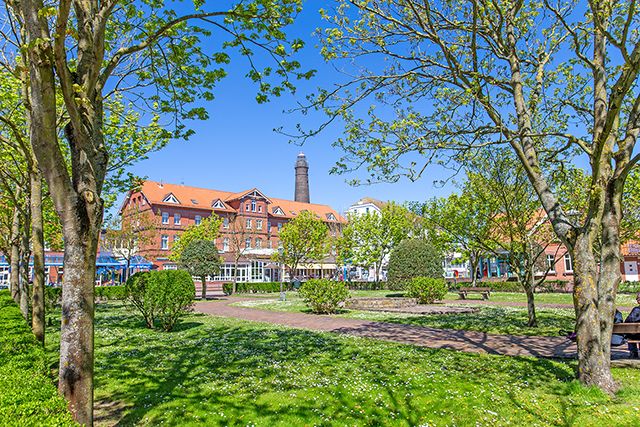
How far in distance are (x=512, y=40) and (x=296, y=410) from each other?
7938 millimetres

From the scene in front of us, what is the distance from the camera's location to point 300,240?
139 ft

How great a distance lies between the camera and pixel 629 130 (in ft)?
23.2

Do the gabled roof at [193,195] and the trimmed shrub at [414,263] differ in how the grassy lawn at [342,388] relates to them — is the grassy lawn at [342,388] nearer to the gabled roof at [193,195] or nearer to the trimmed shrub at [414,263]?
the trimmed shrub at [414,263]

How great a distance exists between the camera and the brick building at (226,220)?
178 feet

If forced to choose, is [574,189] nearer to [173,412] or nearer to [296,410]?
[296,410]

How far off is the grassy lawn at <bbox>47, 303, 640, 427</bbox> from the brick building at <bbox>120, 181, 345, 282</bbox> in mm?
40654

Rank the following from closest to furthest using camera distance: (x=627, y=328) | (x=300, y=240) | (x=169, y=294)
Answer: (x=627, y=328) < (x=169, y=294) < (x=300, y=240)

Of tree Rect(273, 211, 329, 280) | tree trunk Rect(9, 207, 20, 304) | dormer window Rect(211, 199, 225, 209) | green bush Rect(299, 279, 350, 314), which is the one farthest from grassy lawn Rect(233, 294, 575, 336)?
dormer window Rect(211, 199, 225, 209)

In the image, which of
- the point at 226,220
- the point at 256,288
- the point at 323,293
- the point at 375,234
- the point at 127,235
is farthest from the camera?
the point at 226,220

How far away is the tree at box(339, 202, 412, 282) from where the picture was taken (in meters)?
47.4

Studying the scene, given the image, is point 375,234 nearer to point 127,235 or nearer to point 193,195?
point 127,235

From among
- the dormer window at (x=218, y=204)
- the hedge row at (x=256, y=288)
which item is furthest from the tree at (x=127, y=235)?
the dormer window at (x=218, y=204)

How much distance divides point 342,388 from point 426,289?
18.0 meters

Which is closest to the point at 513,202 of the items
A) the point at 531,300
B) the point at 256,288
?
the point at 531,300
